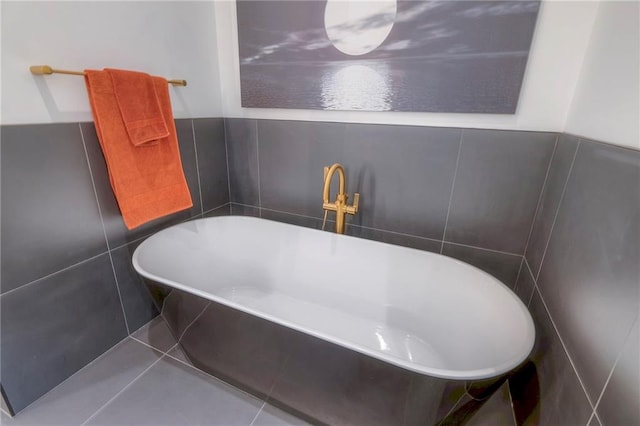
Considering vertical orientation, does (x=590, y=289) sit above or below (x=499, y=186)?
below

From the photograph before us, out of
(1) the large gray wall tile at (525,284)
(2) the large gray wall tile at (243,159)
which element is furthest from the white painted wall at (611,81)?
(2) the large gray wall tile at (243,159)

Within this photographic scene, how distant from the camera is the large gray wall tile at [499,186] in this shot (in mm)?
1249

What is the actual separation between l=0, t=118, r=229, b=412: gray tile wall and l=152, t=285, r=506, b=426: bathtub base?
442 mm

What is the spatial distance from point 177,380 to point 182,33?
174 centimetres


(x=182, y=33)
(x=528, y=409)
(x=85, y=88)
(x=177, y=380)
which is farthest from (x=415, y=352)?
(x=182, y=33)

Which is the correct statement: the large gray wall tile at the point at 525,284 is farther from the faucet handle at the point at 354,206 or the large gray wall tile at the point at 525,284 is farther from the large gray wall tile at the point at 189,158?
the large gray wall tile at the point at 189,158

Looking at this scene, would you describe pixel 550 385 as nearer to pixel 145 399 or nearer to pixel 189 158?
pixel 145 399

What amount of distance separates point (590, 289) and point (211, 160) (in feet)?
6.11

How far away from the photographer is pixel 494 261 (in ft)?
4.67

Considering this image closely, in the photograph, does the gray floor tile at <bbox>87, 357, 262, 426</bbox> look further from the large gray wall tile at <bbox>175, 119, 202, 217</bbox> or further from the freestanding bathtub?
the large gray wall tile at <bbox>175, 119, 202, 217</bbox>

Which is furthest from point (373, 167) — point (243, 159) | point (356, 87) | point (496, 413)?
point (496, 413)

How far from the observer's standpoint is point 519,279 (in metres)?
1.38

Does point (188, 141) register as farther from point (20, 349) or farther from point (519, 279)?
point (519, 279)

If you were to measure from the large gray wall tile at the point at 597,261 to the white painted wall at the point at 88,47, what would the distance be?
5.98ft
